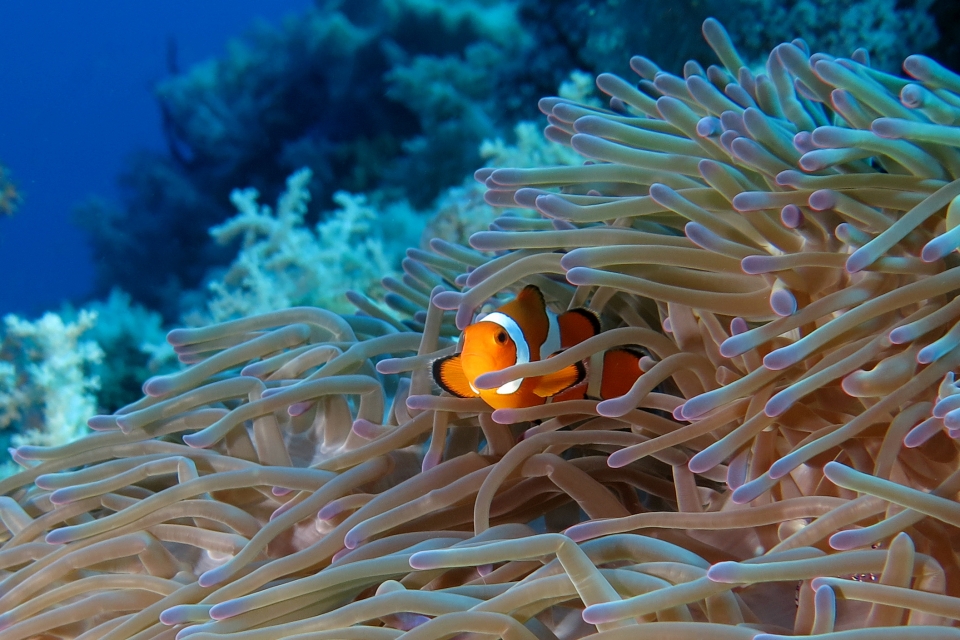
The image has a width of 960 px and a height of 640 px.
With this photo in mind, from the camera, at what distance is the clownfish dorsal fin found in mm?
1067

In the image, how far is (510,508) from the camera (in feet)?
3.55

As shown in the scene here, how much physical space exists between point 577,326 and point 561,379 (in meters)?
0.12

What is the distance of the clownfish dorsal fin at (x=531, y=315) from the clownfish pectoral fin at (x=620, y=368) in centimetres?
12

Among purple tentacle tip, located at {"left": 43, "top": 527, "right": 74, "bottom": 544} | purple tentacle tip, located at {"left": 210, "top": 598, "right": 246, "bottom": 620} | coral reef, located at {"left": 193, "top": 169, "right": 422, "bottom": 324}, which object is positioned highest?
coral reef, located at {"left": 193, "top": 169, "right": 422, "bottom": 324}

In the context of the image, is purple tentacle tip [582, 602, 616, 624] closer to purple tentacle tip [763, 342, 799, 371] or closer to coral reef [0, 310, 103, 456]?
purple tentacle tip [763, 342, 799, 371]

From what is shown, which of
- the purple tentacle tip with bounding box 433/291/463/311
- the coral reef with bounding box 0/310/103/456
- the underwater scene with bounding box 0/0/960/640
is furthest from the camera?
the coral reef with bounding box 0/310/103/456

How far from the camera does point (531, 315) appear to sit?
42.3 inches

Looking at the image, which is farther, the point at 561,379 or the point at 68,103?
the point at 68,103

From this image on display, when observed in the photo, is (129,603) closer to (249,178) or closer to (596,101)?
(596,101)

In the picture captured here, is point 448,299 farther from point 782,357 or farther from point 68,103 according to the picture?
point 68,103

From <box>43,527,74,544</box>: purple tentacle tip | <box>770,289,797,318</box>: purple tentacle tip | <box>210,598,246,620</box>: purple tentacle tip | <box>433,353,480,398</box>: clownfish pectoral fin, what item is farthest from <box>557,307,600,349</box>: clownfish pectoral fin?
<box>43,527,74,544</box>: purple tentacle tip

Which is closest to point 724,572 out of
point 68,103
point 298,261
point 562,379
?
point 562,379

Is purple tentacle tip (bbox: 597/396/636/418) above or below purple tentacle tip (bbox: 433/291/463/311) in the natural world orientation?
below

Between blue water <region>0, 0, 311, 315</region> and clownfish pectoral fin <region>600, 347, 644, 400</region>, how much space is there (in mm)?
14646
